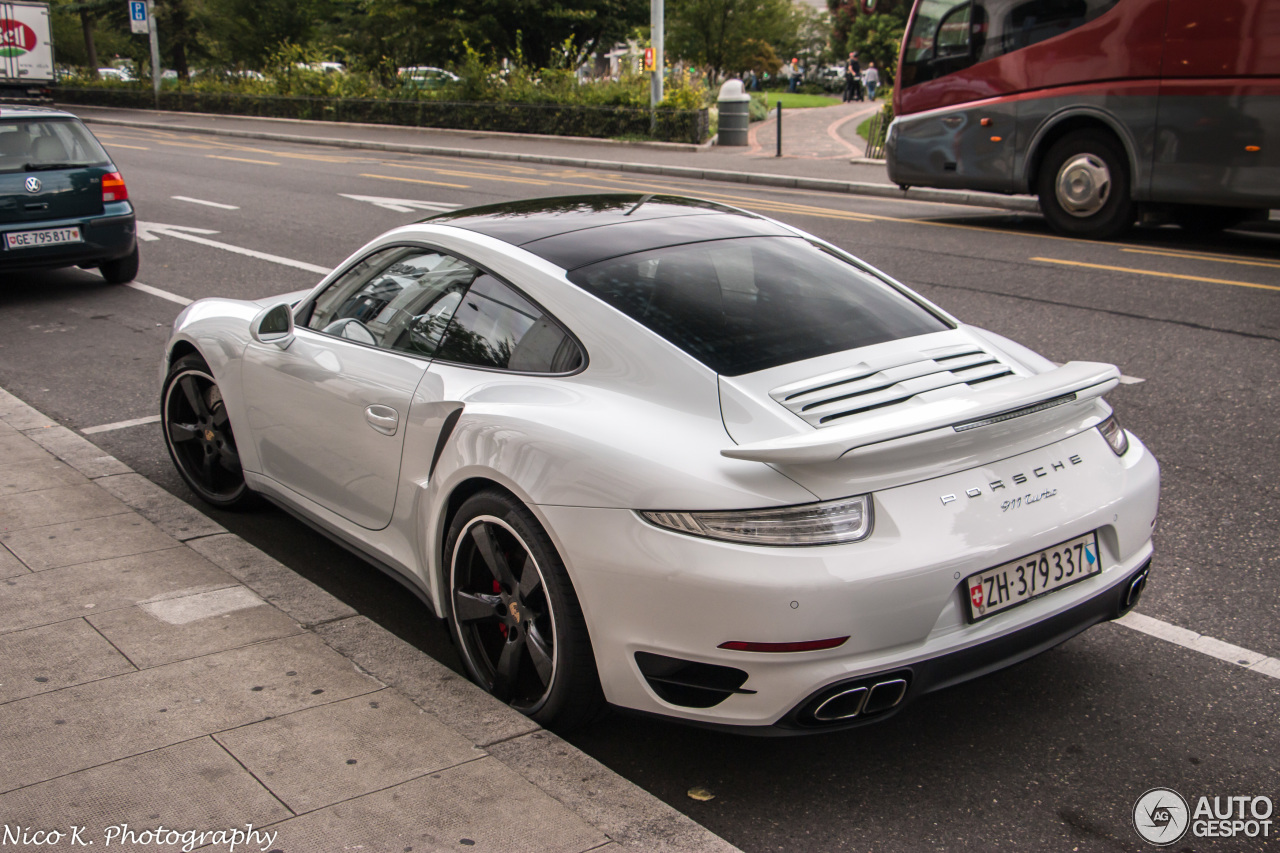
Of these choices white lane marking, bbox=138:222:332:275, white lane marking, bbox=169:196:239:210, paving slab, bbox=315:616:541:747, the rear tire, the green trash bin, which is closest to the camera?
paving slab, bbox=315:616:541:747

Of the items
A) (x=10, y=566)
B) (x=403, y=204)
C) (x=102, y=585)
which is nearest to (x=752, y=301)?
(x=102, y=585)

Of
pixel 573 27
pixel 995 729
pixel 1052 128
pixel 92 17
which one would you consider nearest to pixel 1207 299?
pixel 1052 128

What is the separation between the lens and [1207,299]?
911 centimetres

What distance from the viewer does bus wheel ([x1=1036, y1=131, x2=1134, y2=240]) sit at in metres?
12.6

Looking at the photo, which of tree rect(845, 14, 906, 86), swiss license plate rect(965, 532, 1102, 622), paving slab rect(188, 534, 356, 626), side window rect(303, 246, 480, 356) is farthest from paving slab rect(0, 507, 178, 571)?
tree rect(845, 14, 906, 86)

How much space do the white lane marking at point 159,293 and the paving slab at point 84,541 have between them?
5.53 m

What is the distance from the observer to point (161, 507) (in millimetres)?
4922

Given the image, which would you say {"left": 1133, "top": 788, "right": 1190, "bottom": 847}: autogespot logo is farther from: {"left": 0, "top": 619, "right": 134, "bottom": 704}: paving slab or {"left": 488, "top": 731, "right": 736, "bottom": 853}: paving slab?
{"left": 0, "top": 619, "right": 134, "bottom": 704}: paving slab

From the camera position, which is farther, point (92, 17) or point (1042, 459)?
point (92, 17)

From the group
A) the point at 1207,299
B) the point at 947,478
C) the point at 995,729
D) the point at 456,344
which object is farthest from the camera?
the point at 1207,299

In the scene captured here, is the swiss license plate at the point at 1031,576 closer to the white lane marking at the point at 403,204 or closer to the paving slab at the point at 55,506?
the paving slab at the point at 55,506

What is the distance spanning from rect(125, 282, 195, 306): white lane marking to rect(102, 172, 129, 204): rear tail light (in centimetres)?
80

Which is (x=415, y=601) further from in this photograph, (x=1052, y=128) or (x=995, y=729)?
(x=1052, y=128)

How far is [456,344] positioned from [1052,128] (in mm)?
11275
